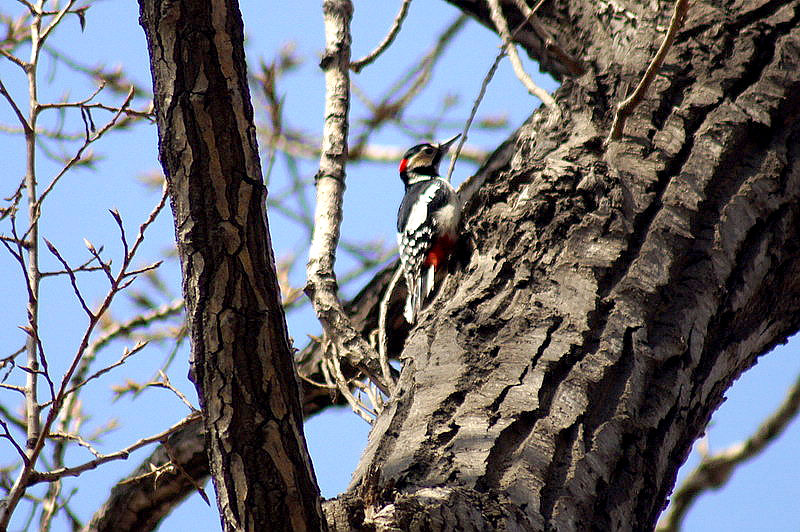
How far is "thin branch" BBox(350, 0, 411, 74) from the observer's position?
345 centimetres

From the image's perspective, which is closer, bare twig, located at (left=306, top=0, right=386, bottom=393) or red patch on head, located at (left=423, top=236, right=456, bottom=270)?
bare twig, located at (left=306, top=0, right=386, bottom=393)

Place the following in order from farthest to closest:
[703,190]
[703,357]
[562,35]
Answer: [562,35]
[703,190]
[703,357]

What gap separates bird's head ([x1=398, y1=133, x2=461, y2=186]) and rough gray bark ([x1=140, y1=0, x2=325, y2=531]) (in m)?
4.15

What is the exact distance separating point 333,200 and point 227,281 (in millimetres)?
1494

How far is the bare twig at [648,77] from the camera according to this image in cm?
230

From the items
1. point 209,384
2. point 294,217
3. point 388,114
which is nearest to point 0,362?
point 209,384

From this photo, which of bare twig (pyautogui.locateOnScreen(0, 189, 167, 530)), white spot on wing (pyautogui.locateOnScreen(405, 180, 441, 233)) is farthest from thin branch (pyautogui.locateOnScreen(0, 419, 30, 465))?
white spot on wing (pyautogui.locateOnScreen(405, 180, 441, 233))

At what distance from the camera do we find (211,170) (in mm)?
1613

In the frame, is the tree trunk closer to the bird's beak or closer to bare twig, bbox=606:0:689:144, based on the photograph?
bare twig, bbox=606:0:689:144

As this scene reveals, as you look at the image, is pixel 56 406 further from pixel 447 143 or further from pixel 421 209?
pixel 447 143

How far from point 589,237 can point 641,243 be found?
15 centimetres

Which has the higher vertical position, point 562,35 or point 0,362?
point 562,35

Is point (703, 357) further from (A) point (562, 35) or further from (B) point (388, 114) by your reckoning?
(B) point (388, 114)

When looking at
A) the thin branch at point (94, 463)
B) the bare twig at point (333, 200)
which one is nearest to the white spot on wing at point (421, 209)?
the bare twig at point (333, 200)
